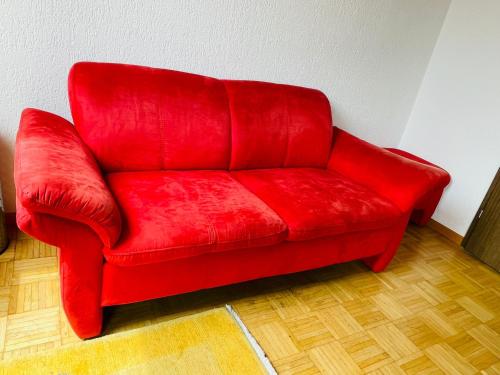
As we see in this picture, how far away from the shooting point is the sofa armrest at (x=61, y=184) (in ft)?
2.75

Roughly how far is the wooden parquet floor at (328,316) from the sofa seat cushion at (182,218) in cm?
40

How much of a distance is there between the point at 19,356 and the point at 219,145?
1.12 m

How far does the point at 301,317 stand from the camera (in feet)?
4.73

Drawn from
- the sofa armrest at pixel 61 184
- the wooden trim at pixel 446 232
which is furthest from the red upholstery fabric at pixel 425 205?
the sofa armrest at pixel 61 184

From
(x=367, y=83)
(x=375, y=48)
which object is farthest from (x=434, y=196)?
(x=375, y=48)

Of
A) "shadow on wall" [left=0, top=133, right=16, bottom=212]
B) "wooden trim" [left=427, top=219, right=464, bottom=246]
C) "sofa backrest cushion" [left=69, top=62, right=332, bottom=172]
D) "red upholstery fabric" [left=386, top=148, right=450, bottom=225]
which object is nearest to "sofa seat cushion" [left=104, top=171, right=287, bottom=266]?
"sofa backrest cushion" [left=69, top=62, right=332, bottom=172]

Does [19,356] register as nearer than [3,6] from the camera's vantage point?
Yes

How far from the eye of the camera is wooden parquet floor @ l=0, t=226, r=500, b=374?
123 cm

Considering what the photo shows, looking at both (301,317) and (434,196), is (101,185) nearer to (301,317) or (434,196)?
(301,317)

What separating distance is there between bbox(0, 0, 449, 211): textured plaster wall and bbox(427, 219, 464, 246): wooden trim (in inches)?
30.3

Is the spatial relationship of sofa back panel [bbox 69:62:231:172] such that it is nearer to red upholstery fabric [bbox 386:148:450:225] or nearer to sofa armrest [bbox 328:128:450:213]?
sofa armrest [bbox 328:128:450:213]

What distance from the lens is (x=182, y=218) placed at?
1144 millimetres

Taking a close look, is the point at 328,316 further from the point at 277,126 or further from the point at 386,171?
the point at 277,126

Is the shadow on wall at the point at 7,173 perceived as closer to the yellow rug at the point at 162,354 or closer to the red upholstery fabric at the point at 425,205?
the yellow rug at the point at 162,354
